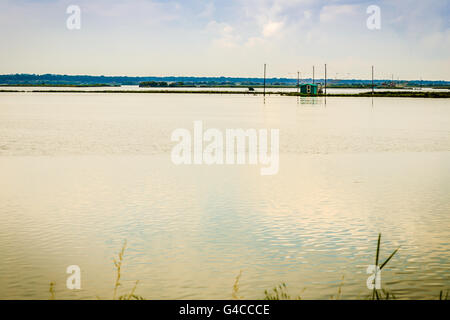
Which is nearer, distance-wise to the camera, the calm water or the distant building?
the calm water

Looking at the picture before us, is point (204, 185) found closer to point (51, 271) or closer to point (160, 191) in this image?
point (160, 191)

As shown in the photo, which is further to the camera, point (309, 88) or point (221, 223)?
point (309, 88)

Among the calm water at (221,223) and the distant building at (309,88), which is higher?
the distant building at (309,88)

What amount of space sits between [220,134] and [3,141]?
20820 mm

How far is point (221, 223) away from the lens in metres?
19.2

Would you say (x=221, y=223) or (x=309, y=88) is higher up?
(x=309, y=88)

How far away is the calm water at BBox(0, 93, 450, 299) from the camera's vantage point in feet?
44.3

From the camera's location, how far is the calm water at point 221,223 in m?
13.5

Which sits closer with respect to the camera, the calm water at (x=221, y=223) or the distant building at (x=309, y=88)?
the calm water at (x=221, y=223)

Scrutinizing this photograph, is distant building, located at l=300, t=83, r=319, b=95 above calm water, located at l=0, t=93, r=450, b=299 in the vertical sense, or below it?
above

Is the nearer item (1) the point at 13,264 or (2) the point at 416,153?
(1) the point at 13,264
